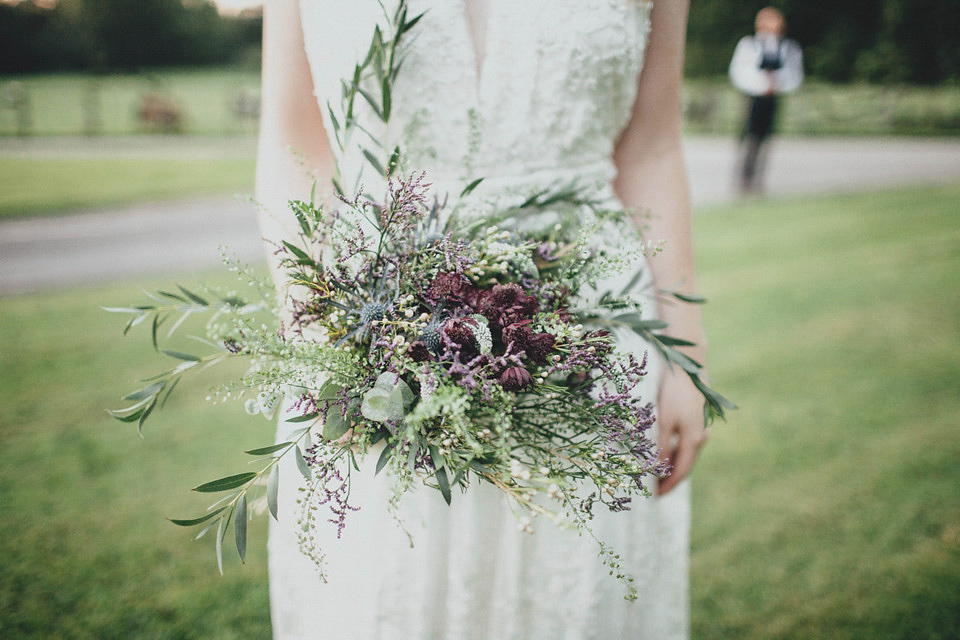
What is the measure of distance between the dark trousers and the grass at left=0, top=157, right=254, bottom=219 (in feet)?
24.7

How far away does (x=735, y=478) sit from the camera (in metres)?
3.21

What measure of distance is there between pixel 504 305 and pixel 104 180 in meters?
11.2

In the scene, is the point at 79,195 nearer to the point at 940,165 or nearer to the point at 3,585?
the point at 3,585

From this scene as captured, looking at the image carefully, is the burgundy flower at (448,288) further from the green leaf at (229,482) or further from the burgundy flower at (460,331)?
the green leaf at (229,482)

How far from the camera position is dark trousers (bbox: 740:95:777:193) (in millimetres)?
9008

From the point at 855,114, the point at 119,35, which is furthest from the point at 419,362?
the point at 119,35

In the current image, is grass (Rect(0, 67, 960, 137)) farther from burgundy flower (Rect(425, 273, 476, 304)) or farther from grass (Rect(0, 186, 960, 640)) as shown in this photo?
burgundy flower (Rect(425, 273, 476, 304))

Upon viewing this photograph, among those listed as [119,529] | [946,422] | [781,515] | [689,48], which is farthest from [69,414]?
[689,48]

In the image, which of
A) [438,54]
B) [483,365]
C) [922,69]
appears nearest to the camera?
[483,365]

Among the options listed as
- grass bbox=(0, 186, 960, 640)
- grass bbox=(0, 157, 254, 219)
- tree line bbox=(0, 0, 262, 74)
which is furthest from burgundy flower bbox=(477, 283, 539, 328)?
tree line bbox=(0, 0, 262, 74)

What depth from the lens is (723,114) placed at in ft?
62.5

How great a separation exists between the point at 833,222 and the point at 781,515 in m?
6.13

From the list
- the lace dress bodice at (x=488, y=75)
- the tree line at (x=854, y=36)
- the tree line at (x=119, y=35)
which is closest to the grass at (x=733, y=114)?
the tree line at (x=854, y=36)

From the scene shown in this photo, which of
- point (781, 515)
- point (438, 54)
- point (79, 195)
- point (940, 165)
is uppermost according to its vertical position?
point (940, 165)
